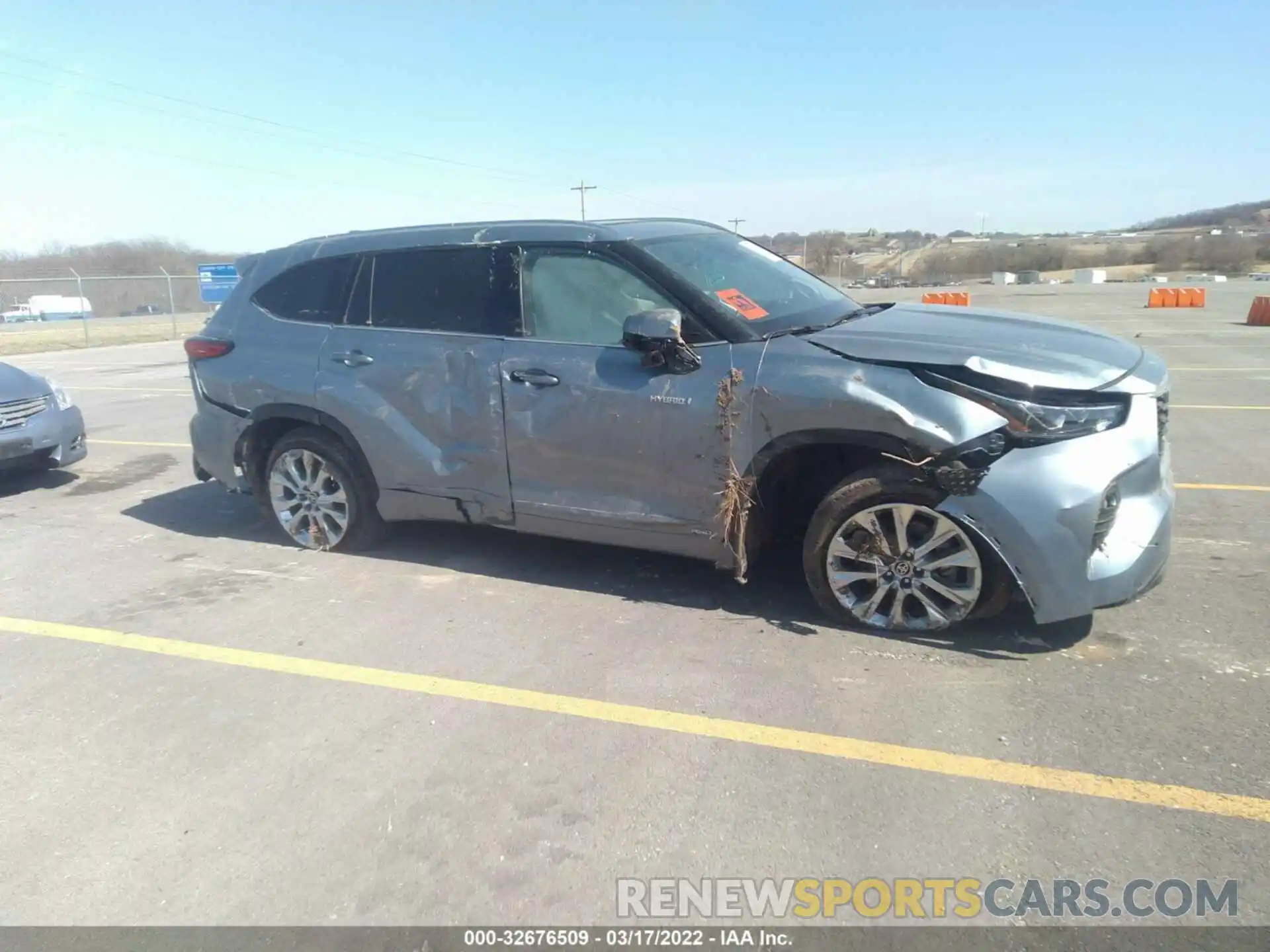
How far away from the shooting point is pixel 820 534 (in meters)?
4.02

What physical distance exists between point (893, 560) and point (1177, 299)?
29590 millimetres

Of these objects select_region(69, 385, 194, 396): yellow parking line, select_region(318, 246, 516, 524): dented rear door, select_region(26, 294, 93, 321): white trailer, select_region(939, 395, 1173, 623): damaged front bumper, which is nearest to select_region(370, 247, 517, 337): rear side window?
select_region(318, 246, 516, 524): dented rear door

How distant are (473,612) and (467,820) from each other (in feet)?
5.67

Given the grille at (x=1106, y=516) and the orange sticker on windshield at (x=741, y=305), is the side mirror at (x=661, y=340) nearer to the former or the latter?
the orange sticker on windshield at (x=741, y=305)

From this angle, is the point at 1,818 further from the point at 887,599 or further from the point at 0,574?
the point at 887,599

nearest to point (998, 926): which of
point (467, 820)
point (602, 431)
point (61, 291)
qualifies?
point (467, 820)

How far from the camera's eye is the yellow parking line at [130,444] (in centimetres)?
923

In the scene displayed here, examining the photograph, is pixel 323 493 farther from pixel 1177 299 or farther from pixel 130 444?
pixel 1177 299

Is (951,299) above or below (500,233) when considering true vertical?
below

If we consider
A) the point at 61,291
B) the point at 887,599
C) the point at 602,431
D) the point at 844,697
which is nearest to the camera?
the point at 844,697

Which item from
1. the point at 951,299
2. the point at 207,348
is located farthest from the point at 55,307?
the point at 207,348

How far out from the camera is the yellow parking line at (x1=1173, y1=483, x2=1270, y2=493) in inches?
240

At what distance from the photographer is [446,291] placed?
4969mm

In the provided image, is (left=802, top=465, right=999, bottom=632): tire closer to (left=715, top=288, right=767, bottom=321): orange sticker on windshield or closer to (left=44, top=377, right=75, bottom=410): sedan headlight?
(left=715, top=288, right=767, bottom=321): orange sticker on windshield
